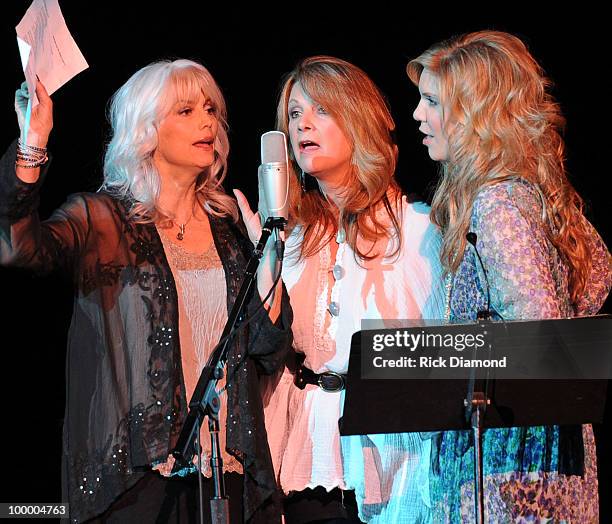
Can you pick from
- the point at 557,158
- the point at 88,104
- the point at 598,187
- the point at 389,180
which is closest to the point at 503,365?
the point at 557,158

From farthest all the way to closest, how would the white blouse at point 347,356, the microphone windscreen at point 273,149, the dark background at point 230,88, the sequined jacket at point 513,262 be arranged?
the dark background at point 230,88, the white blouse at point 347,356, the microphone windscreen at point 273,149, the sequined jacket at point 513,262

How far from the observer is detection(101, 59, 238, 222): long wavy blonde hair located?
294 centimetres

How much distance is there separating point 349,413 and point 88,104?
6.76 feet

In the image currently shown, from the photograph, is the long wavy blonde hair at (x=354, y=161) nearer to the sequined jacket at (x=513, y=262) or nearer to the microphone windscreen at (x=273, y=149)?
the sequined jacket at (x=513, y=262)

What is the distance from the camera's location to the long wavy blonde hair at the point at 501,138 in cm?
256

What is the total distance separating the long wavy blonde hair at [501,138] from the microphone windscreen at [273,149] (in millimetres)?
507

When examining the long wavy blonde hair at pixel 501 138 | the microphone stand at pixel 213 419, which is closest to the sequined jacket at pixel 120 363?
the microphone stand at pixel 213 419

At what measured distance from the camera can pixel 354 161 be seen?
126 inches

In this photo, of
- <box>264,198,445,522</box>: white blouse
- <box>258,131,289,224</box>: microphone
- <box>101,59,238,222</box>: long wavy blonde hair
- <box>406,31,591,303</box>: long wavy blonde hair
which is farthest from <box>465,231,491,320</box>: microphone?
<box>101,59,238,222</box>: long wavy blonde hair

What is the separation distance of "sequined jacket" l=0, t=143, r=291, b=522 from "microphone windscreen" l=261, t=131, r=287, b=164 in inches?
19.8

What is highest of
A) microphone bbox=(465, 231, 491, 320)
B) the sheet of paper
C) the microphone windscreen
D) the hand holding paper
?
the sheet of paper

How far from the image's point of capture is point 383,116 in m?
3.25

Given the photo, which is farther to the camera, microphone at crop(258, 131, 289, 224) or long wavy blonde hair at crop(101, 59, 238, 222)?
long wavy blonde hair at crop(101, 59, 238, 222)

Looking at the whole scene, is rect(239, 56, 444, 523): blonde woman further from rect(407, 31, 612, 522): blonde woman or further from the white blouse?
rect(407, 31, 612, 522): blonde woman
